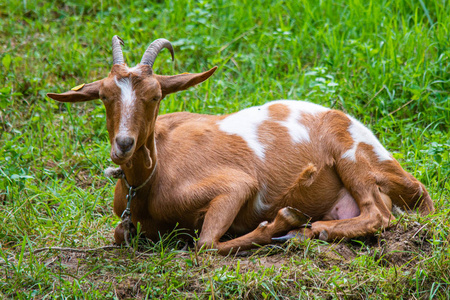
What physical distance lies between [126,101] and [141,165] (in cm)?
58

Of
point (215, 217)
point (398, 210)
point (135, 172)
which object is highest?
point (135, 172)

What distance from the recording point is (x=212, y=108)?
6363mm

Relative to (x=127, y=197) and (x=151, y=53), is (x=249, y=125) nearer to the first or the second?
(x=151, y=53)

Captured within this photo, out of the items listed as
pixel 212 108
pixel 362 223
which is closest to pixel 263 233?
pixel 362 223

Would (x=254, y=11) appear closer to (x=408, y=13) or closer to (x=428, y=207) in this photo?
(x=408, y=13)

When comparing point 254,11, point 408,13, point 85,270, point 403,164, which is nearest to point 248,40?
point 254,11

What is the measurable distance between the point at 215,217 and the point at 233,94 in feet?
9.13

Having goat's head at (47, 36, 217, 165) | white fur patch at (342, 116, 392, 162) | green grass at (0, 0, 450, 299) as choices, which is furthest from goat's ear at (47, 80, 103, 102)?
white fur patch at (342, 116, 392, 162)

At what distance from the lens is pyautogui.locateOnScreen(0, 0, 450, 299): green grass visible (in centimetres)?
374

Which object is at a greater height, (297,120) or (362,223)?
(297,120)

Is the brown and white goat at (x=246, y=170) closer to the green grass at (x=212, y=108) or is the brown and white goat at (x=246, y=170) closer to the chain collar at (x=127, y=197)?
the chain collar at (x=127, y=197)

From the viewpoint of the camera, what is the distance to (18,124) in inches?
248

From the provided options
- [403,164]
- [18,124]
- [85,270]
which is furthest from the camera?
[18,124]

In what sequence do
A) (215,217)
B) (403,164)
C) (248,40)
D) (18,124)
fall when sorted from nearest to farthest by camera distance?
(215,217)
(403,164)
(18,124)
(248,40)
